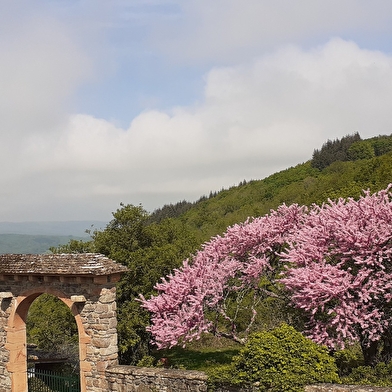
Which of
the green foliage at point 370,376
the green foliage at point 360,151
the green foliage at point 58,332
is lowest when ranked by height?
the green foliage at point 58,332

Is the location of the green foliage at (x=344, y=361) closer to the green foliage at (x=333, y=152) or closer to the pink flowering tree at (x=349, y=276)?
the pink flowering tree at (x=349, y=276)

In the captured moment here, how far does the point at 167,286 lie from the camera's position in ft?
44.0

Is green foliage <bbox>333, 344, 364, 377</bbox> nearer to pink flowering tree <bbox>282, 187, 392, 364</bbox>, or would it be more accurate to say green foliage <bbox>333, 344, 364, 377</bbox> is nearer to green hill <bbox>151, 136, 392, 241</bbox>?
pink flowering tree <bbox>282, 187, 392, 364</bbox>

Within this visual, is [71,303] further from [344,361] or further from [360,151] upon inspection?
[360,151]

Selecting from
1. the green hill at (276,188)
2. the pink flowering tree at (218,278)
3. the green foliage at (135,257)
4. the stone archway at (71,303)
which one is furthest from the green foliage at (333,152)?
the stone archway at (71,303)

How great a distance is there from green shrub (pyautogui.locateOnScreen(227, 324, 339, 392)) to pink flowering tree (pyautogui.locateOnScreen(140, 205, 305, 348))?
3.54m

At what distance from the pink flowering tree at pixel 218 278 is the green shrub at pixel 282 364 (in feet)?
11.6

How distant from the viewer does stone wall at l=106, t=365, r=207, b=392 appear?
964 centimetres

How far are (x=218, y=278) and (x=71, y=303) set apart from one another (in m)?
4.49

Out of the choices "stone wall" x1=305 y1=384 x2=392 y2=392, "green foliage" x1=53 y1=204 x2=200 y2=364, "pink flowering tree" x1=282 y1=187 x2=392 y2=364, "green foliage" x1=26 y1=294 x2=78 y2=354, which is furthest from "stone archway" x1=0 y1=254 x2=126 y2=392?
"green foliage" x1=26 y1=294 x2=78 y2=354

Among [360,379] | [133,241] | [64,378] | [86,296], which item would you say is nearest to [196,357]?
[133,241]

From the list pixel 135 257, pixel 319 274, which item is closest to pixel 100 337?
pixel 319 274

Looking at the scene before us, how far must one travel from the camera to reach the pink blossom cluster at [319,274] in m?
10.5

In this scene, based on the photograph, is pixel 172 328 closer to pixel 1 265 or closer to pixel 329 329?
pixel 329 329
